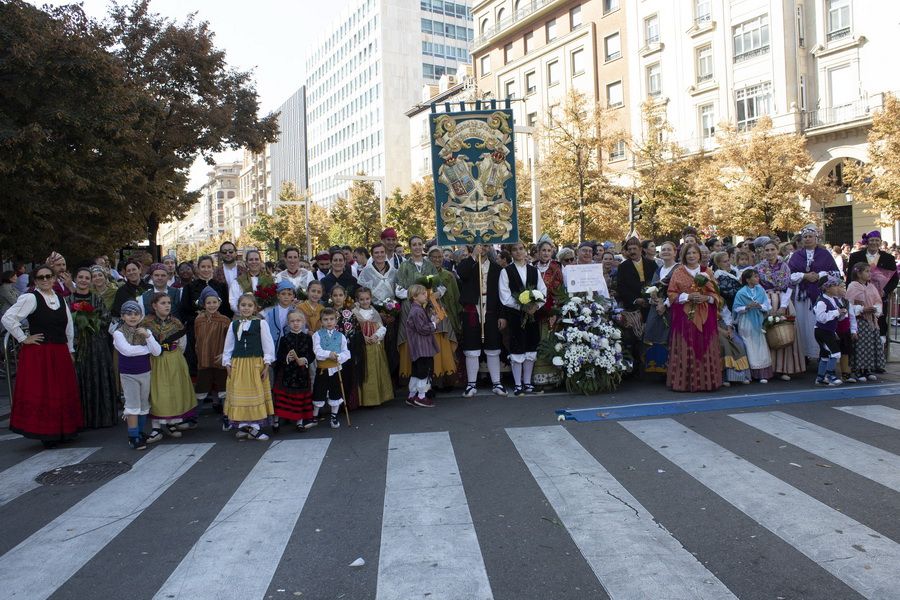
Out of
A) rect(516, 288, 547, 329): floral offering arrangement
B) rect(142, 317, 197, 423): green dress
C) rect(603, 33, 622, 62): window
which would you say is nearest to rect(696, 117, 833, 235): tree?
rect(603, 33, 622, 62): window

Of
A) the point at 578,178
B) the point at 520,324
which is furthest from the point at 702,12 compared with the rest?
the point at 520,324

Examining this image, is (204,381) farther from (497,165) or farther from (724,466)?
(724,466)

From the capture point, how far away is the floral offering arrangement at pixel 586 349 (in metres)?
9.43

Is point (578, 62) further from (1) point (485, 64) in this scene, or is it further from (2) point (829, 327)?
(2) point (829, 327)

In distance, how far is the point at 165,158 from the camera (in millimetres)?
20859

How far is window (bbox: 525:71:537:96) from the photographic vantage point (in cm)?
5016

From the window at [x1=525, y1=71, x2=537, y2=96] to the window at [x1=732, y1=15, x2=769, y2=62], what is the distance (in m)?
17.8

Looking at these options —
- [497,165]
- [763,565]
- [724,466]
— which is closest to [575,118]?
[497,165]

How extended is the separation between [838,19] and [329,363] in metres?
32.0

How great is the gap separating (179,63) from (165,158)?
12.2ft

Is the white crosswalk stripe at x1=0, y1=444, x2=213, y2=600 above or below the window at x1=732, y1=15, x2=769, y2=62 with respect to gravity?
below

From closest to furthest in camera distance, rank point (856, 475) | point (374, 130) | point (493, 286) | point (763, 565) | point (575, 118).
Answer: point (763, 565) → point (856, 475) → point (493, 286) → point (575, 118) → point (374, 130)

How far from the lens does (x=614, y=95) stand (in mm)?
43031

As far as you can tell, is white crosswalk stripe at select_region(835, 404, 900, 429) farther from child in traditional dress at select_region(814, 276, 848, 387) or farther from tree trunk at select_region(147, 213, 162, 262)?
tree trunk at select_region(147, 213, 162, 262)
